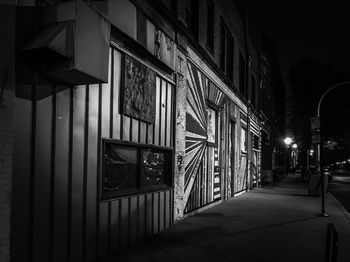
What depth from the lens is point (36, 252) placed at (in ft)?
17.7

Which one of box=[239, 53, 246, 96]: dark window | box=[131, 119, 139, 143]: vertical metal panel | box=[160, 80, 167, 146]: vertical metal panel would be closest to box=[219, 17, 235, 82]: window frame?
box=[239, 53, 246, 96]: dark window

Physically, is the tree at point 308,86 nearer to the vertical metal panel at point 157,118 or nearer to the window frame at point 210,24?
the window frame at point 210,24

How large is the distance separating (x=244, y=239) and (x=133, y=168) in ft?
8.74

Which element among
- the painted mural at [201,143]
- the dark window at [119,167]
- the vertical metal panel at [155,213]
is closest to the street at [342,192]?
the painted mural at [201,143]

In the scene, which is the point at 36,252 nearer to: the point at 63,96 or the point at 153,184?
the point at 63,96

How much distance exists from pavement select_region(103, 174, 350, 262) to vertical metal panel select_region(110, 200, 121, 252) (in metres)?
0.17

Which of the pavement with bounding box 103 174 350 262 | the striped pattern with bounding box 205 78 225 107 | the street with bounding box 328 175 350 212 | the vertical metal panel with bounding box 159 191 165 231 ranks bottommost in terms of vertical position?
the street with bounding box 328 175 350 212

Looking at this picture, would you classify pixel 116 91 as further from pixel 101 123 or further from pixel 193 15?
pixel 193 15

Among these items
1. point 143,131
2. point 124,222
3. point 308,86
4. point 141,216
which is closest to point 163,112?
point 143,131

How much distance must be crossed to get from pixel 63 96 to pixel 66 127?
428mm

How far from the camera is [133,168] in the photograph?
8.52 meters

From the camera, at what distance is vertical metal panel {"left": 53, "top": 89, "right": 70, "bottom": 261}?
228 inches

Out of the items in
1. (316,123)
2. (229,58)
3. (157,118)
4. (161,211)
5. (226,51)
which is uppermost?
(226,51)

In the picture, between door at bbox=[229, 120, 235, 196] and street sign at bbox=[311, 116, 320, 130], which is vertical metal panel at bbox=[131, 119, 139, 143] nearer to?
street sign at bbox=[311, 116, 320, 130]
